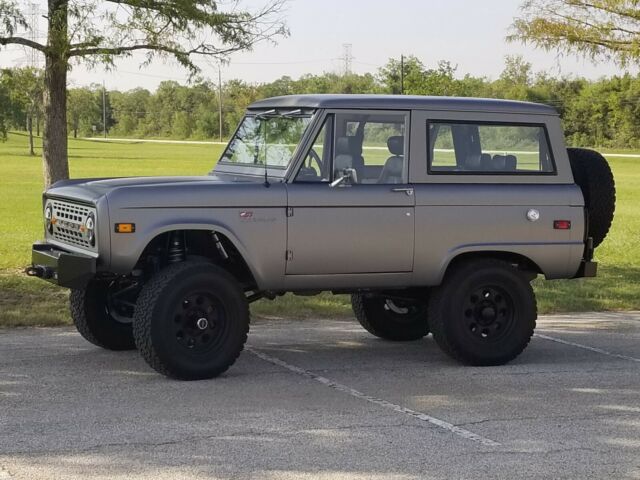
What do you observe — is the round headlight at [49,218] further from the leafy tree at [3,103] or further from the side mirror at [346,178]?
the leafy tree at [3,103]

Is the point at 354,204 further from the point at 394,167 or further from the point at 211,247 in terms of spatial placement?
the point at 211,247

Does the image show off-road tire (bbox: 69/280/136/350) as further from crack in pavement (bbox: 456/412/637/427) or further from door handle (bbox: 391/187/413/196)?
crack in pavement (bbox: 456/412/637/427)

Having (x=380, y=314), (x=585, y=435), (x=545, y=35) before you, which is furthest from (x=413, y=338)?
(x=545, y=35)

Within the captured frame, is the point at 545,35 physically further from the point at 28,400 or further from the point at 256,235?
the point at 28,400

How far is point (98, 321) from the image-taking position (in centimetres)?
898

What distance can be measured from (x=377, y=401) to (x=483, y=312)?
5.41 feet

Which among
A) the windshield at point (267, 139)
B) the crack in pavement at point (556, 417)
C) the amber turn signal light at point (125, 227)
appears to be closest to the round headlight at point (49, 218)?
the amber turn signal light at point (125, 227)

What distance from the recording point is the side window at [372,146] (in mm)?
8414

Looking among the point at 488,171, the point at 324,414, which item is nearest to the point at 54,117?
the point at 488,171

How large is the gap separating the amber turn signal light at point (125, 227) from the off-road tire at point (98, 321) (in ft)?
4.68

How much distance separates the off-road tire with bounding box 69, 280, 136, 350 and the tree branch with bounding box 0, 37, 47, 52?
6047mm

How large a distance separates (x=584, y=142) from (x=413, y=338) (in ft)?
235

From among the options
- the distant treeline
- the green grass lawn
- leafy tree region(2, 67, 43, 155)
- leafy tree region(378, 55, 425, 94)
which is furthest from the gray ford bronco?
leafy tree region(378, 55, 425, 94)

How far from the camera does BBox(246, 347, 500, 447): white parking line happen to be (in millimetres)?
6574
